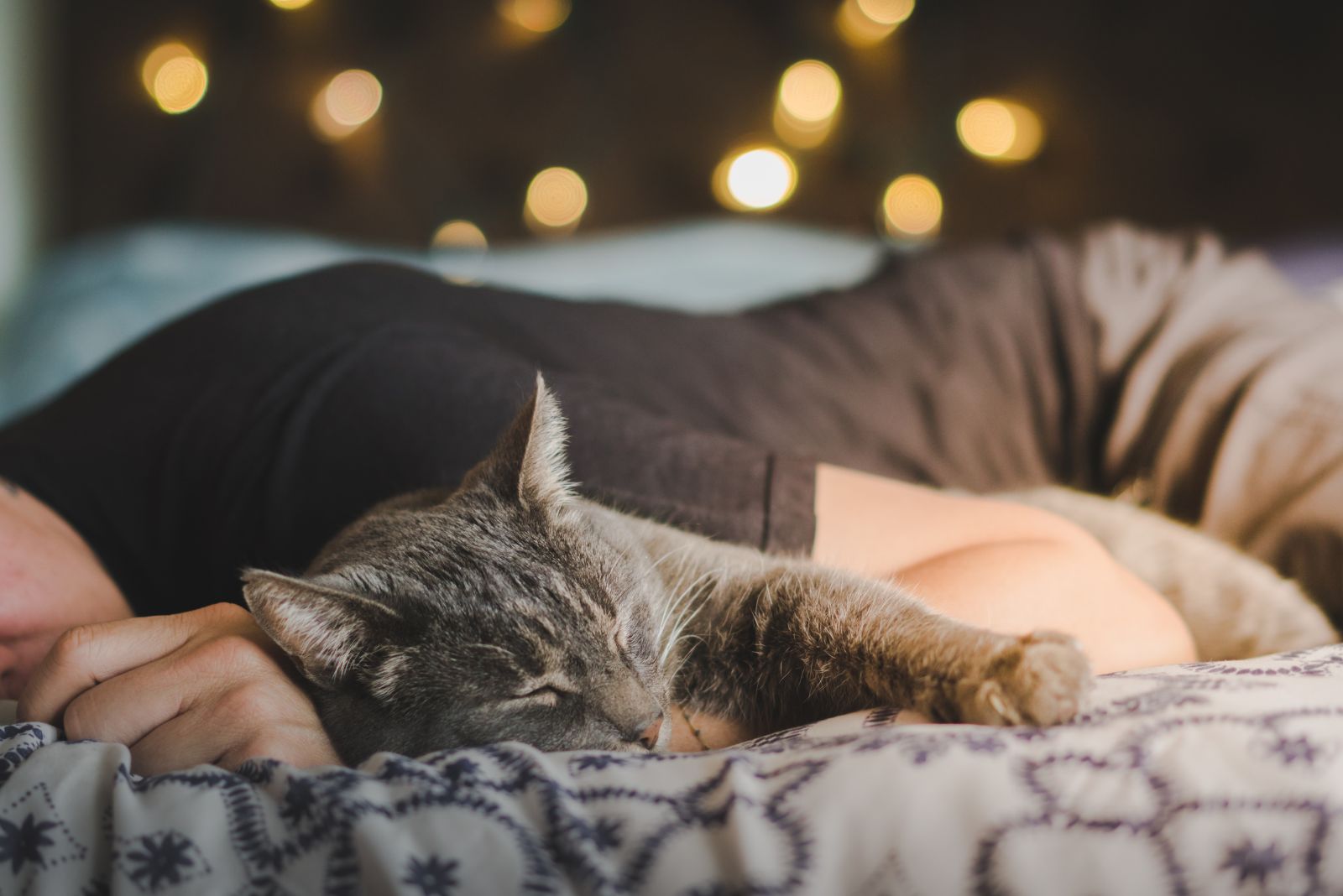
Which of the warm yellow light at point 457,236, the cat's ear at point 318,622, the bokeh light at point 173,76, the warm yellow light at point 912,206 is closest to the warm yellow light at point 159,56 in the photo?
the bokeh light at point 173,76

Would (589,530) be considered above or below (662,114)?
below

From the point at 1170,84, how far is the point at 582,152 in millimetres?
1760

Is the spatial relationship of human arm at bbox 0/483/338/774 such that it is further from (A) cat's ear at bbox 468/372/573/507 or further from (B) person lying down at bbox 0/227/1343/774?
(A) cat's ear at bbox 468/372/573/507

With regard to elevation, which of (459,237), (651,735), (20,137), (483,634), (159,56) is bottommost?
(651,735)

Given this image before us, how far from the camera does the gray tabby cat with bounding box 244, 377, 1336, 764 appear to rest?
770 mm

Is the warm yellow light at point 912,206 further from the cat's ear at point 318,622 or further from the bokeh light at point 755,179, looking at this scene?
the cat's ear at point 318,622

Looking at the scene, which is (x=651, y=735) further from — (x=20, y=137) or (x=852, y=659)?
(x=20, y=137)

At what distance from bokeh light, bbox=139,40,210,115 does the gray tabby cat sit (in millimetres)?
2158

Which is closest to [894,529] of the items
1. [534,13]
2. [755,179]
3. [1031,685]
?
[1031,685]

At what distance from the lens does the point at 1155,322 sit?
5.46 feet

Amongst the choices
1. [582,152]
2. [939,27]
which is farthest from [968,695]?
[939,27]

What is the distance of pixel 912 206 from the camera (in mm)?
2926

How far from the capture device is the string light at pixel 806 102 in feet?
9.23

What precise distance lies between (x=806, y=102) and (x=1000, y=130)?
620 mm
